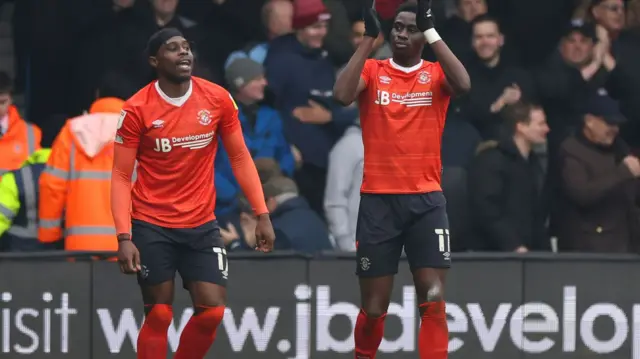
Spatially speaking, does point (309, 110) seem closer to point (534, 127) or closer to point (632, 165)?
point (534, 127)

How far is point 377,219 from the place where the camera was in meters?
9.66

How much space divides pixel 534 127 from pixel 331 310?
6.76 feet

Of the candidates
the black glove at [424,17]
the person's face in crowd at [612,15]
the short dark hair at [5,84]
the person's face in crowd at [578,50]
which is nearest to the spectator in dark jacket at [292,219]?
the short dark hair at [5,84]

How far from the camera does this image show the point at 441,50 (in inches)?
368

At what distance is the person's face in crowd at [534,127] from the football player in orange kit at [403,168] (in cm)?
237

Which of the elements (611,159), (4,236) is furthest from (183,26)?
(611,159)

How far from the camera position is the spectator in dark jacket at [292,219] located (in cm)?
1155

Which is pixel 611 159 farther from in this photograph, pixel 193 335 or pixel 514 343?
pixel 193 335

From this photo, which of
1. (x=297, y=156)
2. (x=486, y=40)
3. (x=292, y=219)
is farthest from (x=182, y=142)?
(x=486, y=40)

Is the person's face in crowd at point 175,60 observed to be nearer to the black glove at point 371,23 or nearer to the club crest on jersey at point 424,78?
the black glove at point 371,23

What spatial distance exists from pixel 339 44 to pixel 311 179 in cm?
119

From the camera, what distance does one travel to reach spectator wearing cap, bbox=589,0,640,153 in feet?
A: 42.6

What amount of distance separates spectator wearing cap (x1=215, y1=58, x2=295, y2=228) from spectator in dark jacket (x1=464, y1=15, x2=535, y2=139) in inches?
60.1

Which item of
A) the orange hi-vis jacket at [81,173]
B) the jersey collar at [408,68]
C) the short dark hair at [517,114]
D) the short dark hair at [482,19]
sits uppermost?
the short dark hair at [482,19]
